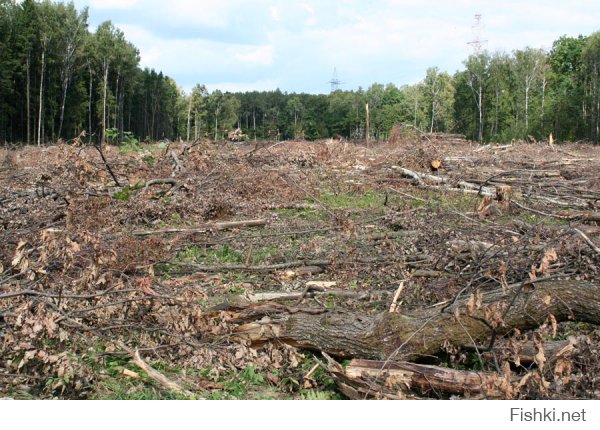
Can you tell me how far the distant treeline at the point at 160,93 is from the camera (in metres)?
46.6

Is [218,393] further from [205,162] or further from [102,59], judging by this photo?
[102,59]

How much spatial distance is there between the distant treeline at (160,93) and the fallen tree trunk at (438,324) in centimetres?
1626

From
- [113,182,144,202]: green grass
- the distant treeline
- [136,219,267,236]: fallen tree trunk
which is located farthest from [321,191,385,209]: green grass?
the distant treeline

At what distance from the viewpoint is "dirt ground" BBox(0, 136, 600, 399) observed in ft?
13.2

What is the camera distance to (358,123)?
96.0 meters

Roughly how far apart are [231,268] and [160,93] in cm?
7928

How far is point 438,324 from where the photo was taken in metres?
4.30

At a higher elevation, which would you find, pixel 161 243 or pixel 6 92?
pixel 6 92

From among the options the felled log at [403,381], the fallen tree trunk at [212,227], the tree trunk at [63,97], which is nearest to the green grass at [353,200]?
the fallen tree trunk at [212,227]

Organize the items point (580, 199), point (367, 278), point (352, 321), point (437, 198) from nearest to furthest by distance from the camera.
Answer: point (352, 321), point (367, 278), point (580, 199), point (437, 198)

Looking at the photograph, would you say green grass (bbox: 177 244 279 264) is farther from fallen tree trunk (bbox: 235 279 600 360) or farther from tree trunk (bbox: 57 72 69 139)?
tree trunk (bbox: 57 72 69 139)

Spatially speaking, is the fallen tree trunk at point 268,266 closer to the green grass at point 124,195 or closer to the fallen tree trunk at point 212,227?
the fallen tree trunk at point 212,227
